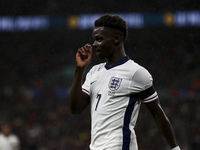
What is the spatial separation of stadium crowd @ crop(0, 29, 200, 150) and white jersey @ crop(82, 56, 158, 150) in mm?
10479

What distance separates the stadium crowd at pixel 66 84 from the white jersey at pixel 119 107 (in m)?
10.5

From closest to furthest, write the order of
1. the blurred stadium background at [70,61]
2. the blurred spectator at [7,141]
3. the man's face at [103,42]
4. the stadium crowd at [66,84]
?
the man's face at [103,42]
the blurred spectator at [7,141]
the stadium crowd at [66,84]
the blurred stadium background at [70,61]

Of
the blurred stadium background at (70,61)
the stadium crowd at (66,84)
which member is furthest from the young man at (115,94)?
the blurred stadium background at (70,61)

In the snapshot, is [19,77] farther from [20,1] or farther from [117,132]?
[117,132]

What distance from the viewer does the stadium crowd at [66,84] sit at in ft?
54.1

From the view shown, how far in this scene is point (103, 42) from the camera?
3041mm

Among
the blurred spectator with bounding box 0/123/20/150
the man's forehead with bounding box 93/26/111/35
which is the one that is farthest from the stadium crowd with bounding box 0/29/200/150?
the man's forehead with bounding box 93/26/111/35

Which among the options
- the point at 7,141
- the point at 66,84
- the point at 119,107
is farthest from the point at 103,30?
the point at 66,84

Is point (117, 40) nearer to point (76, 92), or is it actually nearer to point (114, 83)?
point (114, 83)

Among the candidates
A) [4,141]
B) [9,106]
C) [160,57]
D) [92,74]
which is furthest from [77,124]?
[92,74]

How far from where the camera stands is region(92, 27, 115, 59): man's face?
9.98 ft

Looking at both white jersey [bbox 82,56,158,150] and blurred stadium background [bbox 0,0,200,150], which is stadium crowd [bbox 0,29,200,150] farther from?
white jersey [bbox 82,56,158,150]

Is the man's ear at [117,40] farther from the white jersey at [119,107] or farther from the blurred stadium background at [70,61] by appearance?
the blurred stadium background at [70,61]

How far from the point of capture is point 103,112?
2.95 meters
